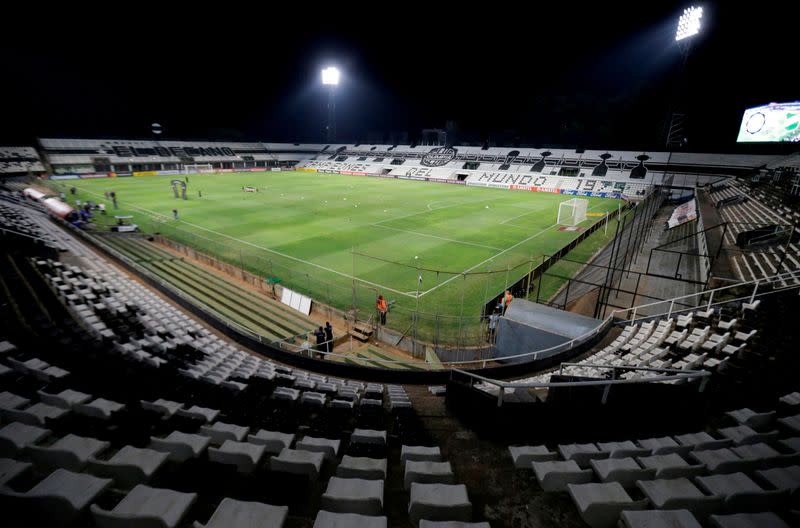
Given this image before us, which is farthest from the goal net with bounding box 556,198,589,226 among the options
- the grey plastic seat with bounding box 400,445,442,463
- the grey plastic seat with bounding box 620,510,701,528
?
the grey plastic seat with bounding box 620,510,701,528

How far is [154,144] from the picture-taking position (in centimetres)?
7862

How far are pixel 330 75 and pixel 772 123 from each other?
91.4 m

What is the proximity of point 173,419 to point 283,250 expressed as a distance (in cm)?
2152

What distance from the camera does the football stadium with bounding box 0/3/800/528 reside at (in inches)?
159

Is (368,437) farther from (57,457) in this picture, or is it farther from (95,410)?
(95,410)

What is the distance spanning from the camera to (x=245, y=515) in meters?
3.46

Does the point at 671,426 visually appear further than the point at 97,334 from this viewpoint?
No

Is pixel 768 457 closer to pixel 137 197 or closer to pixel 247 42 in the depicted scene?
pixel 137 197

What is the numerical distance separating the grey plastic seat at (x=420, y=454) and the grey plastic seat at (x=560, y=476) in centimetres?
137

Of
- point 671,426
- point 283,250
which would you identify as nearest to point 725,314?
point 671,426

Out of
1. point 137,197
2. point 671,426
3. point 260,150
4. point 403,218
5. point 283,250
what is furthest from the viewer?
point 260,150

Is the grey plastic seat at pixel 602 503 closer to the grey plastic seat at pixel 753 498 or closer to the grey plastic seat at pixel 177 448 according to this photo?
the grey plastic seat at pixel 753 498

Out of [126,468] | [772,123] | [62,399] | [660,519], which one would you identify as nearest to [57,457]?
[126,468]

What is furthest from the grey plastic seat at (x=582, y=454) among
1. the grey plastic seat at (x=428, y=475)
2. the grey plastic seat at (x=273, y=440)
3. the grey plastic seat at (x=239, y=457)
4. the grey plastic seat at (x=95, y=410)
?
the grey plastic seat at (x=95, y=410)
